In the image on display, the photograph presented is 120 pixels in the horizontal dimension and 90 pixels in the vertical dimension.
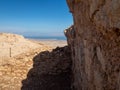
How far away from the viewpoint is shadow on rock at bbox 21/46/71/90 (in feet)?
58.0

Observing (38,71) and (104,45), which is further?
(38,71)

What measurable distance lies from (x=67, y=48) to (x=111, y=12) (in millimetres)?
13850

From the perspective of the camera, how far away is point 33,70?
750 inches

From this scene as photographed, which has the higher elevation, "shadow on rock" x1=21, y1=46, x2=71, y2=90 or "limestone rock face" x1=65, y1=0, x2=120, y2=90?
"limestone rock face" x1=65, y1=0, x2=120, y2=90

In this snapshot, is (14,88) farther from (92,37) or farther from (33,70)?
(92,37)

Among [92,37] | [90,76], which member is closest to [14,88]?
[90,76]

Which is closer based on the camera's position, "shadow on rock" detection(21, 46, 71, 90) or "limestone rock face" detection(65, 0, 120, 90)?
"limestone rock face" detection(65, 0, 120, 90)

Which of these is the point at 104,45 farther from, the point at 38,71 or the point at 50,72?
the point at 38,71

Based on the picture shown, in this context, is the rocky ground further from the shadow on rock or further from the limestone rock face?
the limestone rock face

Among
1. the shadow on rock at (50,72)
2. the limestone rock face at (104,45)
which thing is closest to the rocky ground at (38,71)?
the shadow on rock at (50,72)

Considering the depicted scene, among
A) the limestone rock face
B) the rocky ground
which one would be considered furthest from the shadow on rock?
the limestone rock face

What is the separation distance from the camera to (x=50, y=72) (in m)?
19.0

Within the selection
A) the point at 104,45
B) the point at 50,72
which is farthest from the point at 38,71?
the point at 104,45

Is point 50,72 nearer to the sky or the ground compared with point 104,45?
nearer to the ground
